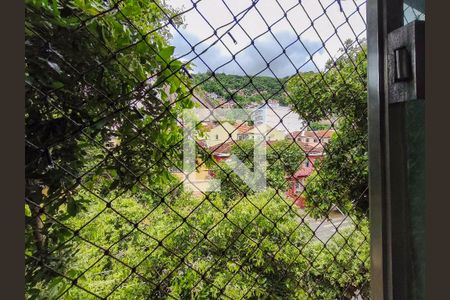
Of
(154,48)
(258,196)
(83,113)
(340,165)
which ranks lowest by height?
(258,196)

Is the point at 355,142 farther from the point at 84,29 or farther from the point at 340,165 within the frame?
the point at 84,29

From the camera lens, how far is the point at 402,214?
46 cm

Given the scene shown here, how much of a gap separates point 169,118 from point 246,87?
0.22 meters

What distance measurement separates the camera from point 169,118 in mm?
592

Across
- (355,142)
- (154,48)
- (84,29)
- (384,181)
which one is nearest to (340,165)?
(355,142)

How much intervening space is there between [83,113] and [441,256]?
596 mm

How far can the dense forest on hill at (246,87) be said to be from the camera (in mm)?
676

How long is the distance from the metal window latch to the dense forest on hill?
270 mm

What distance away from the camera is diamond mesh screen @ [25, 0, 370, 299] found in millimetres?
443

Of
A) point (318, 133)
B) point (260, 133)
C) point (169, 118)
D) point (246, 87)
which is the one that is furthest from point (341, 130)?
point (169, 118)

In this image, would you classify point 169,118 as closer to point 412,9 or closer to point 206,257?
point 412,9

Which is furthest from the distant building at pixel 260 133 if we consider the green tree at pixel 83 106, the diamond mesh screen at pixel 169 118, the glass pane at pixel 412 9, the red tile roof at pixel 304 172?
the glass pane at pixel 412 9

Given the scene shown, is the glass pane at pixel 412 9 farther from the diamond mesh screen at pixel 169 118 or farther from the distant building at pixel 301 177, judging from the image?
the distant building at pixel 301 177

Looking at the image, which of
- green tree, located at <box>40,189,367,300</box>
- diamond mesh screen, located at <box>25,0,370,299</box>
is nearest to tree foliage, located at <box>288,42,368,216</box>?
diamond mesh screen, located at <box>25,0,370,299</box>
